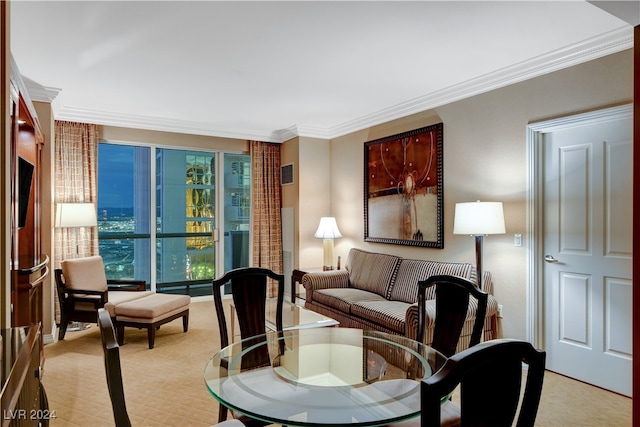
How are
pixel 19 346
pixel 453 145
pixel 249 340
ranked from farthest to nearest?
1. pixel 453 145
2. pixel 249 340
3. pixel 19 346

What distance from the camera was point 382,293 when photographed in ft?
14.7

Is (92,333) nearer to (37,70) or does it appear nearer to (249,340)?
(37,70)

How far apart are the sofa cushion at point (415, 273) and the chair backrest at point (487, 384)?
2.69 meters

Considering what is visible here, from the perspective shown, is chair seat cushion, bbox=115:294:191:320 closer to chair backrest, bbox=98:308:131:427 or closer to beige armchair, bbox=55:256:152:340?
beige armchair, bbox=55:256:152:340

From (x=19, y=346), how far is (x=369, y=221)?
433cm

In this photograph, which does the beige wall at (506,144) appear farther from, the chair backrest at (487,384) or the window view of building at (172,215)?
the window view of building at (172,215)

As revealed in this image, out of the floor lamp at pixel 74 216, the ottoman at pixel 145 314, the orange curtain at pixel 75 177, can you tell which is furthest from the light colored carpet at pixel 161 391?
the orange curtain at pixel 75 177

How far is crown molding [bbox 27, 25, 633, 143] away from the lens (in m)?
3.03

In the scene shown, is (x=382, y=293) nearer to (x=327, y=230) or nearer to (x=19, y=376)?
(x=327, y=230)

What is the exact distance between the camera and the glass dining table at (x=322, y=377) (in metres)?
1.51

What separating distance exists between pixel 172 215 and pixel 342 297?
298 centimetres

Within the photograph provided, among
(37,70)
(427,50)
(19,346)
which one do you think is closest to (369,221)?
(427,50)

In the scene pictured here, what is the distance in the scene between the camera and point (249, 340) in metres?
2.40

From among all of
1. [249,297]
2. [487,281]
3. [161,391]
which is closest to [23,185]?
[161,391]
